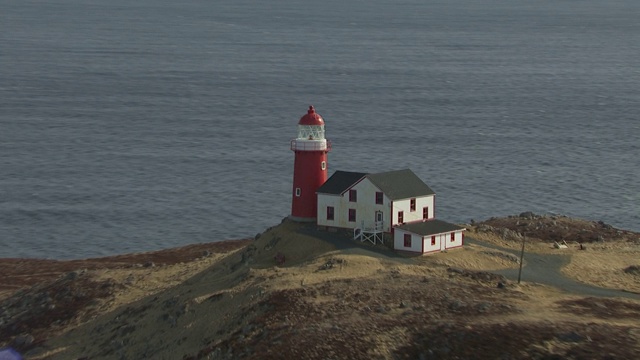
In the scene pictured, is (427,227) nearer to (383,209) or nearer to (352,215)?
(383,209)

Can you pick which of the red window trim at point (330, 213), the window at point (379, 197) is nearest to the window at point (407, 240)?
the window at point (379, 197)

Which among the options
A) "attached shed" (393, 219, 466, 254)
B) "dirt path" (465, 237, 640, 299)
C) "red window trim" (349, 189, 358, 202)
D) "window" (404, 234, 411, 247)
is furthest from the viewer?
"red window trim" (349, 189, 358, 202)

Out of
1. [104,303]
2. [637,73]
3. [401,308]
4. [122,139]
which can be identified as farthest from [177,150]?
[637,73]

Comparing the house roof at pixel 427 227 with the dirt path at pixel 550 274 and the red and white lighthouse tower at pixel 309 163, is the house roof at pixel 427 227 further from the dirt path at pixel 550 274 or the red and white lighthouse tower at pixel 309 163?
the red and white lighthouse tower at pixel 309 163

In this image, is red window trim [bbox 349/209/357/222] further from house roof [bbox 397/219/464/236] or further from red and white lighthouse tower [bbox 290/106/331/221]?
house roof [bbox 397/219/464/236]

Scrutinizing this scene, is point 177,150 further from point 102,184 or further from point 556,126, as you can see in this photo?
point 556,126

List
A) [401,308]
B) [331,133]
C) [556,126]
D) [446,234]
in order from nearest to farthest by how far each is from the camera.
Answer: [401,308] < [446,234] < [331,133] < [556,126]

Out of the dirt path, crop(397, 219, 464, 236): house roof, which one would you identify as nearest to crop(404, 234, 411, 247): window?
crop(397, 219, 464, 236): house roof
